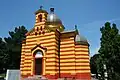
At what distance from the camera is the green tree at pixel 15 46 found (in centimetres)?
4797

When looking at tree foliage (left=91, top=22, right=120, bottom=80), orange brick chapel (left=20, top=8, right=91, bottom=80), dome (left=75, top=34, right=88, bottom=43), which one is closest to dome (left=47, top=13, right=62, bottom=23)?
orange brick chapel (left=20, top=8, right=91, bottom=80)

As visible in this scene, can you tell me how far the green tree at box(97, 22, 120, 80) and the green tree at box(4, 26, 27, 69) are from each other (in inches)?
1093

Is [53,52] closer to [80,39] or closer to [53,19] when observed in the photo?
[80,39]

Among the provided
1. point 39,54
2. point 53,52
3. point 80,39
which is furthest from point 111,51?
point 39,54

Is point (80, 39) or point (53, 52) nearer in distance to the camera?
point (53, 52)

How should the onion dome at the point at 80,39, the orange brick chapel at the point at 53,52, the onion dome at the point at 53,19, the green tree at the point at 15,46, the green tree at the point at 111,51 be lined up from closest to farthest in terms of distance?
the green tree at the point at 111,51, the orange brick chapel at the point at 53,52, the onion dome at the point at 80,39, the onion dome at the point at 53,19, the green tree at the point at 15,46

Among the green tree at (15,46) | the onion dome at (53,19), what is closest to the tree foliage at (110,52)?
the onion dome at (53,19)

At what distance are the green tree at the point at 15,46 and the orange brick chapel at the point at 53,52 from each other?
2089cm

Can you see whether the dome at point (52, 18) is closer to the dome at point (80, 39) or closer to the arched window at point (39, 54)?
the dome at point (80, 39)

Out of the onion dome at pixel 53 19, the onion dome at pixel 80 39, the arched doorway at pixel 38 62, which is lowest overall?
the arched doorway at pixel 38 62

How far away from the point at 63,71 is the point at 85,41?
525 centimetres

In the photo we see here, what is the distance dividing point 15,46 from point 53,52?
29.7 m

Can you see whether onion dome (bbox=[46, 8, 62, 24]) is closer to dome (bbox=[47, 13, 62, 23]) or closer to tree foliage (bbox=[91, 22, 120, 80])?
dome (bbox=[47, 13, 62, 23])

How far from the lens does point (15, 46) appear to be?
52.0 meters
